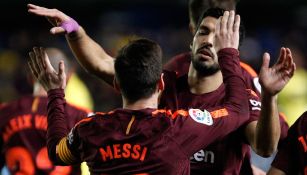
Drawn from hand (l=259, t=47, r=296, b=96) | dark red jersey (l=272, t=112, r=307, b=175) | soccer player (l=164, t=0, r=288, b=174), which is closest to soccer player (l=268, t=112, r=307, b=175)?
dark red jersey (l=272, t=112, r=307, b=175)

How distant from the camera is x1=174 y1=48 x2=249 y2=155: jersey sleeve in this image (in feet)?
11.9

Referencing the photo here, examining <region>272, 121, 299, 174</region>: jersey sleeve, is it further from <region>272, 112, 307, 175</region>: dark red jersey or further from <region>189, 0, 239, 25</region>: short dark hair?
<region>189, 0, 239, 25</region>: short dark hair

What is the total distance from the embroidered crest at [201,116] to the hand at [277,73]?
28cm

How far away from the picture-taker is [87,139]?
11.9ft

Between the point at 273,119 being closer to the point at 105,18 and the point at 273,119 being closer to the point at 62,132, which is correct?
the point at 62,132

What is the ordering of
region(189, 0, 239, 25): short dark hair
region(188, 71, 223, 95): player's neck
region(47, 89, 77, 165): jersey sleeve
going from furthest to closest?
region(189, 0, 239, 25): short dark hair, region(188, 71, 223, 95): player's neck, region(47, 89, 77, 165): jersey sleeve

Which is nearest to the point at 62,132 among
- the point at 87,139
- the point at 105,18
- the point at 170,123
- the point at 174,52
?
the point at 87,139

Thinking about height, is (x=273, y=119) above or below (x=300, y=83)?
above

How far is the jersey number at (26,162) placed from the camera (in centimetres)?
588

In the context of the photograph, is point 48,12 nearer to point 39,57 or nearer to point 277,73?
point 39,57

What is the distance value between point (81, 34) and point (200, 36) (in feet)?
2.18

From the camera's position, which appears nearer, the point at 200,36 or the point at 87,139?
the point at 87,139

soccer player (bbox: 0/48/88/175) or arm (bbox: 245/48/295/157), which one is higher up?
arm (bbox: 245/48/295/157)

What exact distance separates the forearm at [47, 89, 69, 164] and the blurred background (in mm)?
9625
